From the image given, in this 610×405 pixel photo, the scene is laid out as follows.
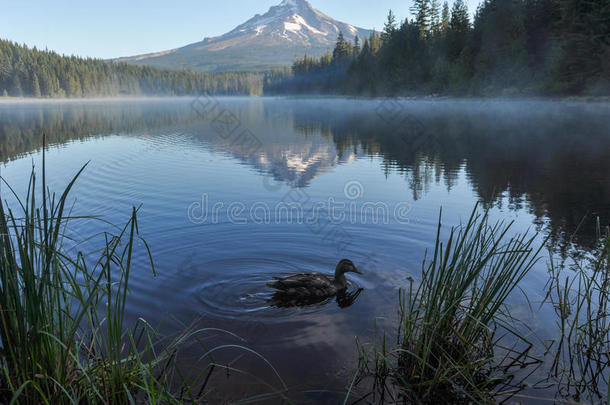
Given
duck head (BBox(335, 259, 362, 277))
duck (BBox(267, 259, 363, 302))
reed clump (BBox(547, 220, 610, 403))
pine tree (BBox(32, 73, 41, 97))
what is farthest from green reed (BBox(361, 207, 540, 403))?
pine tree (BBox(32, 73, 41, 97))

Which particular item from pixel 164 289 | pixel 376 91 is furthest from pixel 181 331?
pixel 376 91

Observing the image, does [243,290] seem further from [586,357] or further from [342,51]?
[342,51]

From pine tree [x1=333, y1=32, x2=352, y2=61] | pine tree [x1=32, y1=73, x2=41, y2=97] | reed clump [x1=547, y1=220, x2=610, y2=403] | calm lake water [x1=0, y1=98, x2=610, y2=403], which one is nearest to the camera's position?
reed clump [x1=547, y1=220, x2=610, y2=403]

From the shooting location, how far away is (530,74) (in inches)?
2655

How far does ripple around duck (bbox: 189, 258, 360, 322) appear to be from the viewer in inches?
252

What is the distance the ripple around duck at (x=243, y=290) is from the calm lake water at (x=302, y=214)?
1.3 inches

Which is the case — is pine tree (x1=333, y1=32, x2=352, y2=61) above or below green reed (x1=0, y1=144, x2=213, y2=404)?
above

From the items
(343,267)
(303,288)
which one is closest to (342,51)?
(343,267)

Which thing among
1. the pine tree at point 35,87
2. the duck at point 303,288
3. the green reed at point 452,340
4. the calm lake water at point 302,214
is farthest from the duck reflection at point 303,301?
the pine tree at point 35,87

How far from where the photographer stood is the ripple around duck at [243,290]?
6.39 metres

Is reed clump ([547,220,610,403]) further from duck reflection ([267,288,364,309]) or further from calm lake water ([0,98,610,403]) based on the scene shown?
duck reflection ([267,288,364,309])

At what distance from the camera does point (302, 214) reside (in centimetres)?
1213

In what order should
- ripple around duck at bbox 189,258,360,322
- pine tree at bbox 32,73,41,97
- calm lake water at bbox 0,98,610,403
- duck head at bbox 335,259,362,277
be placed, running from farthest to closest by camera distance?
1. pine tree at bbox 32,73,41,97
2. duck head at bbox 335,259,362,277
3. ripple around duck at bbox 189,258,360,322
4. calm lake water at bbox 0,98,610,403

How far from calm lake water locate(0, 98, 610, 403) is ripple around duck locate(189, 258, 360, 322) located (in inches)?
1.3
